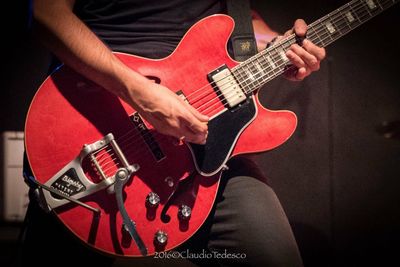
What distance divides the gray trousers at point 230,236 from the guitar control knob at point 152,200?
166 mm

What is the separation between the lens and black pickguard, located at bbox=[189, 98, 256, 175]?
37.4 inches

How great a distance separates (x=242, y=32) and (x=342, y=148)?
126cm

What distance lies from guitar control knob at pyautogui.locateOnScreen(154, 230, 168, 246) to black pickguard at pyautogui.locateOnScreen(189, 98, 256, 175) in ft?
0.67

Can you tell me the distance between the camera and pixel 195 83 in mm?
997

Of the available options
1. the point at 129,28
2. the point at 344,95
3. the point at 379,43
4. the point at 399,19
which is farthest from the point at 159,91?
the point at 399,19

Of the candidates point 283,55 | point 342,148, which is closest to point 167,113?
point 283,55

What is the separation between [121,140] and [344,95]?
165 cm

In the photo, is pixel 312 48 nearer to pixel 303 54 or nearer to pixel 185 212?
pixel 303 54

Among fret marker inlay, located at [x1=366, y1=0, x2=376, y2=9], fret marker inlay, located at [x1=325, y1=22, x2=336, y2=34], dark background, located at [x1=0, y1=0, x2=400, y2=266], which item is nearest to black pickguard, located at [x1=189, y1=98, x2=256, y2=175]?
fret marker inlay, located at [x1=325, y1=22, x2=336, y2=34]

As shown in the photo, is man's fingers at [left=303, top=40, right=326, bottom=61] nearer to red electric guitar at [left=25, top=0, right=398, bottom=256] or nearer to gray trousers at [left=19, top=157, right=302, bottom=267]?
red electric guitar at [left=25, top=0, right=398, bottom=256]

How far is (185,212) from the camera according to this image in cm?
90

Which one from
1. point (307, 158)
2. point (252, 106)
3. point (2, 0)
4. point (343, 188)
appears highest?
point (2, 0)

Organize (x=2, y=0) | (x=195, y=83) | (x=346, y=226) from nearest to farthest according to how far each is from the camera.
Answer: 1. (x=195, y=83)
2. (x=2, y=0)
3. (x=346, y=226)

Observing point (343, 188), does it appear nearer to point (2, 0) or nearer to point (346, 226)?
point (346, 226)
